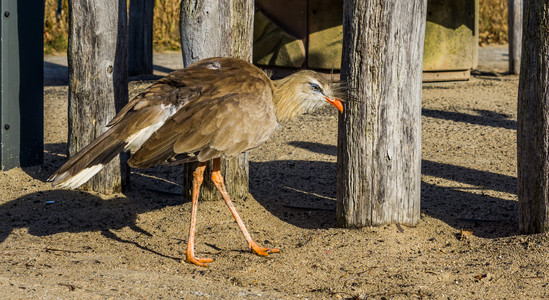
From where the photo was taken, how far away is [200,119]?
4.67 meters

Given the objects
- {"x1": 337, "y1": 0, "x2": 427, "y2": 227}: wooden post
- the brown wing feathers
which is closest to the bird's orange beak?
{"x1": 337, "y1": 0, "x2": 427, "y2": 227}: wooden post

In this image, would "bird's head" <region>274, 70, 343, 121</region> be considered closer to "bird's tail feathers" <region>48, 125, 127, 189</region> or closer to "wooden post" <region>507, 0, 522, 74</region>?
"bird's tail feathers" <region>48, 125, 127, 189</region>

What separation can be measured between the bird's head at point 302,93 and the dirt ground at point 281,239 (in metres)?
1.01

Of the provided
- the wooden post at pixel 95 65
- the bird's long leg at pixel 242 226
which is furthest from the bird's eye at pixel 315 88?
the wooden post at pixel 95 65

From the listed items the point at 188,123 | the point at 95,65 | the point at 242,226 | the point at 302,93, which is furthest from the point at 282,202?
the point at 95,65

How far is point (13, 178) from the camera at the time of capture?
6508mm

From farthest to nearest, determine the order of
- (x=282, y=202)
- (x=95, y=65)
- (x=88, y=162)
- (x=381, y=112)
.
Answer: (x=282, y=202)
(x=95, y=65)
(x=381, y=112)
(x=88, y=162)

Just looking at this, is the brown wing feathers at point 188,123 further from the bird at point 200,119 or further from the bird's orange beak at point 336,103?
the bird's orange beak at point 336,103

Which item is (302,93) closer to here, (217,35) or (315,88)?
(315,88)

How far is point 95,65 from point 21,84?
1.23 metres

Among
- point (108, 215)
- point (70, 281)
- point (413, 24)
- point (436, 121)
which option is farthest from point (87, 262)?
point (436, 121)

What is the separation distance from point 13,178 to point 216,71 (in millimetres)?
2754

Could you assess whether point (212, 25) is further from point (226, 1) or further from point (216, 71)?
point (216, 71)

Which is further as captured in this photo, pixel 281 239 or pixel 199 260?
pixel 281 239
